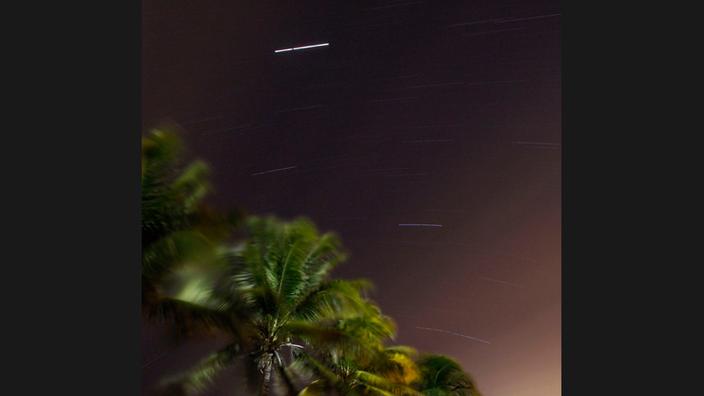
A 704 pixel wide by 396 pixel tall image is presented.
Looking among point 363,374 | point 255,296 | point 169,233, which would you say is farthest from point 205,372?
point 169,233

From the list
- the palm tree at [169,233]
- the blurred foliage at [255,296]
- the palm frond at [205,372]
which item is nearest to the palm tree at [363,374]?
the blurred foliage at [255,296]

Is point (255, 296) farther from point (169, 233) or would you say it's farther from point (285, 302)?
point (169, 233)

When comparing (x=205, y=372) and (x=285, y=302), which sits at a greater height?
(x=285, y=302)

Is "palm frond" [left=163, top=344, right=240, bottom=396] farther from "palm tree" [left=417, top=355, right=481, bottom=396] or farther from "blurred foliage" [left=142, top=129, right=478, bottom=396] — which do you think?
"palm tree" [left=417, top=355, right=481, bottom=396]

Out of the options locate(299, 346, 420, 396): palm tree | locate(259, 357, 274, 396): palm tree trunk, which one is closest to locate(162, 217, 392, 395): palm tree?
locate(259, 357, 274, 396): palm tree trunk

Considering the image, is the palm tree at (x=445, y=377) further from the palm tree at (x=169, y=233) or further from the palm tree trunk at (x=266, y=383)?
the palm tree at (x=169, y=233)

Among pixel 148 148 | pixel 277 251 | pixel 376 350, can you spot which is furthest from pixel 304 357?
pixel 148 148

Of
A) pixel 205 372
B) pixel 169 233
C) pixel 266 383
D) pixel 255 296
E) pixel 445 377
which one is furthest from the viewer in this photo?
pixel 445 377
